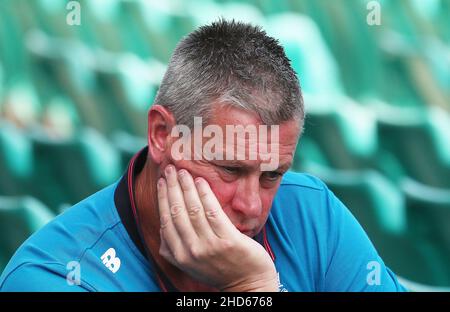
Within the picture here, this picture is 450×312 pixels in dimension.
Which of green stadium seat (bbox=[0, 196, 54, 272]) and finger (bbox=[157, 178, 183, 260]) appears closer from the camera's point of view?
finger (bbox=[157, 178, 183, 260])

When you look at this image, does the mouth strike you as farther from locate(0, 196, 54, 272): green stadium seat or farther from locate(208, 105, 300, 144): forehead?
locate(0, 196, 54, 272): green stadium seat

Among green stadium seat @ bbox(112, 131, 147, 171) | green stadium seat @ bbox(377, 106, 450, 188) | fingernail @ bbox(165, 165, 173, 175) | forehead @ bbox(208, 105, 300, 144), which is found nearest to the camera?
forehead @ bbox(208, 105, 300, 144)

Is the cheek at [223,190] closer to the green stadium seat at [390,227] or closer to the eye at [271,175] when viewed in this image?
the eye at [271,175]

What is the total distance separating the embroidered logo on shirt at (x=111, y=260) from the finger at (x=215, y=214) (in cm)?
30

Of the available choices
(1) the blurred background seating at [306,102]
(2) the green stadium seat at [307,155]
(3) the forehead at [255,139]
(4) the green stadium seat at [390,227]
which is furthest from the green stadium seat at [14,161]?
(3) the forehead at [255,139]

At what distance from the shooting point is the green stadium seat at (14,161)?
4.54m

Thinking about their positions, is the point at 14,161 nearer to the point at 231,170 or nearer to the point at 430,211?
the point at 430,211

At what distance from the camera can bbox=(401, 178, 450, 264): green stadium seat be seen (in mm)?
4293

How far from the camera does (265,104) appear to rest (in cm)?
254

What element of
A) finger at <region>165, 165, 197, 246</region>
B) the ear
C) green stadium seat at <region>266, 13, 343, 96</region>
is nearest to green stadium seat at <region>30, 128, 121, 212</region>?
green stadium seat at <region>266, 13, 343, 96</region>

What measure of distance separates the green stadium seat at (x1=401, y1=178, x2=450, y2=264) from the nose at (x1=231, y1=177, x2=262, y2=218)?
190 centimetres

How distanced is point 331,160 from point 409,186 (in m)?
0.39
